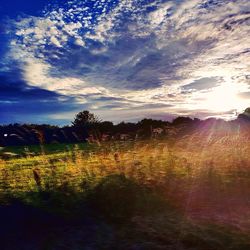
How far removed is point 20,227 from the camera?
574 centimetres

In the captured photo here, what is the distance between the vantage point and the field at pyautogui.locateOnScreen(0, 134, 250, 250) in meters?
5.13

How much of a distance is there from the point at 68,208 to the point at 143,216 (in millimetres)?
1493

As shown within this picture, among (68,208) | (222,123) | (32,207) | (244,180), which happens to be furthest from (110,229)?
(222,123)

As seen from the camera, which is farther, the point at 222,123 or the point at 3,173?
the point at 222,123

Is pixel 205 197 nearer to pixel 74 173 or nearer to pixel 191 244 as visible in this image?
pixel 191 244

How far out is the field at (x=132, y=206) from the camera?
513 cm

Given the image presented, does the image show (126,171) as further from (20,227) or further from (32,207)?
(20,227)

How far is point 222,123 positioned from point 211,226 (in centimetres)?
2211

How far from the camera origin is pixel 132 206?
6.63 meters

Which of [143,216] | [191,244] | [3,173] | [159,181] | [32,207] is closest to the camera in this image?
[191,244]

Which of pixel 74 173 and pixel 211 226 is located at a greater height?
pixel 74 173

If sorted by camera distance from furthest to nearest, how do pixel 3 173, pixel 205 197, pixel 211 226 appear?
pixel 3 173
pixel 205 197
pixel 211 226

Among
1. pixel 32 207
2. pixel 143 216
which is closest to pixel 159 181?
pixel 143 216

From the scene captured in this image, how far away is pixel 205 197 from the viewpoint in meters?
7.07
